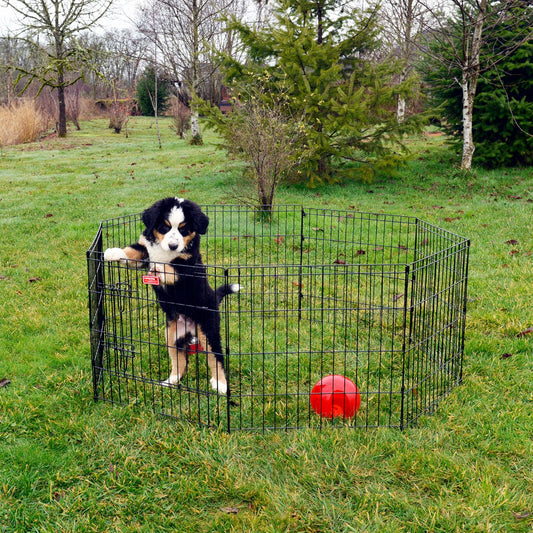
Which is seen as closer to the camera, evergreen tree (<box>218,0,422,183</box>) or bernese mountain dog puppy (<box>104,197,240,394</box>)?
bernese mountain dog puppy (<box>104,197,240,394</box>)

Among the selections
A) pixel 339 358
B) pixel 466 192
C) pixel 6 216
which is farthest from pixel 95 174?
pixel 339 358

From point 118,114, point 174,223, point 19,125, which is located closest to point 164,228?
point 174,223

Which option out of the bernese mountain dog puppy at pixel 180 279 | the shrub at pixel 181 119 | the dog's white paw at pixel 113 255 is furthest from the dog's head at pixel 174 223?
the shrub at pixel 181 119

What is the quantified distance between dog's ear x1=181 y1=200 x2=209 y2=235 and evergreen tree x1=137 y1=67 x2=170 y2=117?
105ft

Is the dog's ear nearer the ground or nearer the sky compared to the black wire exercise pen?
nearer the sky

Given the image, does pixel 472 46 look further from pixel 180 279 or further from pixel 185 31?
pixel 185 31

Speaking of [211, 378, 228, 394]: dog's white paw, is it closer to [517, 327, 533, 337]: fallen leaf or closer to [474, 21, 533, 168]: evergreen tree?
[517, 327, 533, 337]: fallen leaf

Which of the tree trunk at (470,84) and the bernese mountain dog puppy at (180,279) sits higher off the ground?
the tree trunk at (470,84)

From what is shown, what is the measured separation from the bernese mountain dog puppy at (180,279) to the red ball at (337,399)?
80 centimetres

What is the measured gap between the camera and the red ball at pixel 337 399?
3.77m

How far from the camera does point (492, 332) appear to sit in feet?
16.7

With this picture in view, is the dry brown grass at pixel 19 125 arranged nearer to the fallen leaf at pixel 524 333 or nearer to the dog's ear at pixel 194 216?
the dog's ear at pixel 194 216

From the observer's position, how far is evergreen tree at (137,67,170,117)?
34.4 m

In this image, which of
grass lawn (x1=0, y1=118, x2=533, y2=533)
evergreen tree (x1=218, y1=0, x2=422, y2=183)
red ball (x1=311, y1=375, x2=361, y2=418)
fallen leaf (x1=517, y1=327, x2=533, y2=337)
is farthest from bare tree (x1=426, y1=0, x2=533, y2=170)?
red ball (x1=311, y1=375, x2=361, y2=418)
